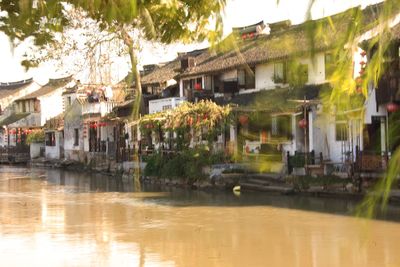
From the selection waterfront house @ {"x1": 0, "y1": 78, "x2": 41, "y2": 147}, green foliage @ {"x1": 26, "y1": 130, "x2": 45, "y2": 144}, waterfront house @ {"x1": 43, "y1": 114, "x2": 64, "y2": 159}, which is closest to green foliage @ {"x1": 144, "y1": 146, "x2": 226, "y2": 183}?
waterfront house @ {"x1": 43, "y1": 114, "x2": 64, "y2": 159}

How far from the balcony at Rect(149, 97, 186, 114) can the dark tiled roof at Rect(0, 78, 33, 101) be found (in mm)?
26895

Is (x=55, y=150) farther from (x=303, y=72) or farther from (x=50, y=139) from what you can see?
(x=303, y=72)

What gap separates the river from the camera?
457 inches

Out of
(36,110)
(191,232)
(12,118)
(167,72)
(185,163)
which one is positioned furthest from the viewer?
(12,118)

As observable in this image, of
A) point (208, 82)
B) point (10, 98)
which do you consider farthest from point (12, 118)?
point (208, 82)

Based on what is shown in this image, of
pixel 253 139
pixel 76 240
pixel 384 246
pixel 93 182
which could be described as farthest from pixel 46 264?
pixel 93 182

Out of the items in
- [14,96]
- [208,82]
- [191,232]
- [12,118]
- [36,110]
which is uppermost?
[14,96]

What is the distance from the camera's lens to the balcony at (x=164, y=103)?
31734 millimetres

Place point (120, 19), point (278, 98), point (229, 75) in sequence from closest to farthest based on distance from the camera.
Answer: point (120, 19) → point (278, 98) → point (229, 75)

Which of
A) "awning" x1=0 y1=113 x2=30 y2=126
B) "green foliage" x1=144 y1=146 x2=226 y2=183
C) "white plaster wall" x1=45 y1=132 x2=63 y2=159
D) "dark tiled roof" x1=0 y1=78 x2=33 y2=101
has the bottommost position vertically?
"green foliage" x1=144 y1=146 x2=226 y2=183

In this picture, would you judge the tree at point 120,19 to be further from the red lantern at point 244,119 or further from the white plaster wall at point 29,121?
the white plaster wall at point 29,121

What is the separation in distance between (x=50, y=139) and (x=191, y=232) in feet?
121

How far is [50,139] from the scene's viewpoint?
4947cm

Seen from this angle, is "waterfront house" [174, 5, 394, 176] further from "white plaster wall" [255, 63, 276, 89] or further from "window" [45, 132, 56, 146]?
"window" [45, 132, 56, 146]
